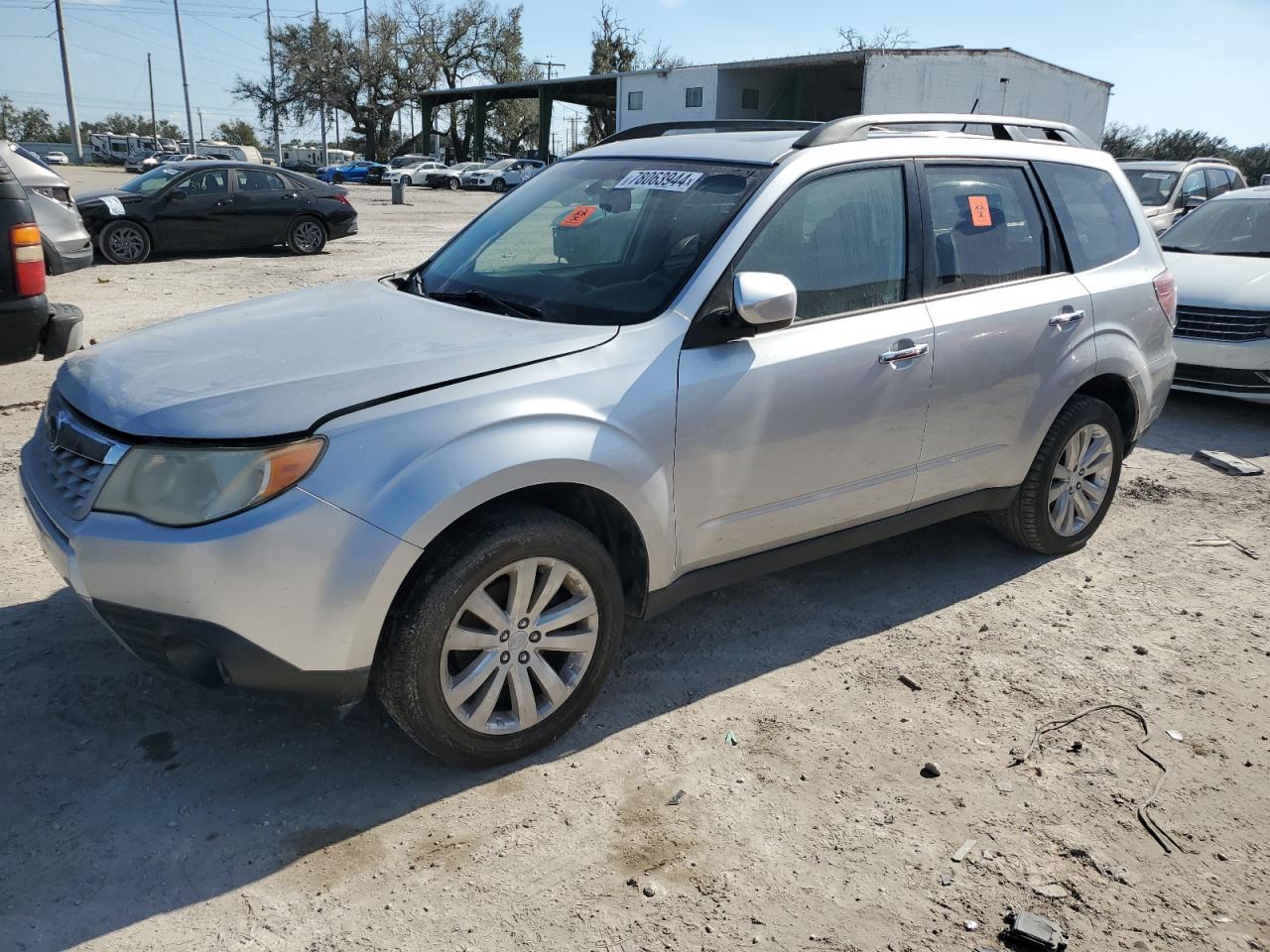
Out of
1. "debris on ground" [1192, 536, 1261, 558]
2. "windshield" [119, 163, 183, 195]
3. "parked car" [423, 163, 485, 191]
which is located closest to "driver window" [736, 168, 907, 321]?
"debris on ground" [1192, 536, 1261, 558]

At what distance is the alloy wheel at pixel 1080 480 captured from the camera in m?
4.56

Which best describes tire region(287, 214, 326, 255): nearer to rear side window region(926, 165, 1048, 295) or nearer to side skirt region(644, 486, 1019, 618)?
rear side window region(926, 165, 1048, 295)

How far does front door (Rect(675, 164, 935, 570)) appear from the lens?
10.7ft

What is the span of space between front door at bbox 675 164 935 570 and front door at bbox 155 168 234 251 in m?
13.5

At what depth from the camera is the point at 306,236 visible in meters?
16.2

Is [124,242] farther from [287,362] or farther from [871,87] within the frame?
[871,87]

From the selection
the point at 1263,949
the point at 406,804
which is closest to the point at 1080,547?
the point at 1263,949

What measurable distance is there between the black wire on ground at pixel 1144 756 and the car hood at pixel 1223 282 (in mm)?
5195

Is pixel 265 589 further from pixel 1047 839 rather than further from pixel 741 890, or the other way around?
pixel 1047 839

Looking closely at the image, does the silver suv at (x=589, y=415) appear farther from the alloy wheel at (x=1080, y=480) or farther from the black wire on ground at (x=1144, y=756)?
the black wire on ground at (x=1144, y=756)

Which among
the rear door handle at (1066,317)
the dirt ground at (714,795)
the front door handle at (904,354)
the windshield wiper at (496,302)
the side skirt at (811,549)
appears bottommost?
the dirt ground at (714,795)

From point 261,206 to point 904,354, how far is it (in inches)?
561

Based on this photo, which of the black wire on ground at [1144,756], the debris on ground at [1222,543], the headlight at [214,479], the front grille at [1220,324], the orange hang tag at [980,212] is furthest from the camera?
the front grille at [1220,324]

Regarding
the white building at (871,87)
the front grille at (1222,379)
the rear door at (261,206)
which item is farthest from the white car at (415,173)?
the front grille at (1222,379)
